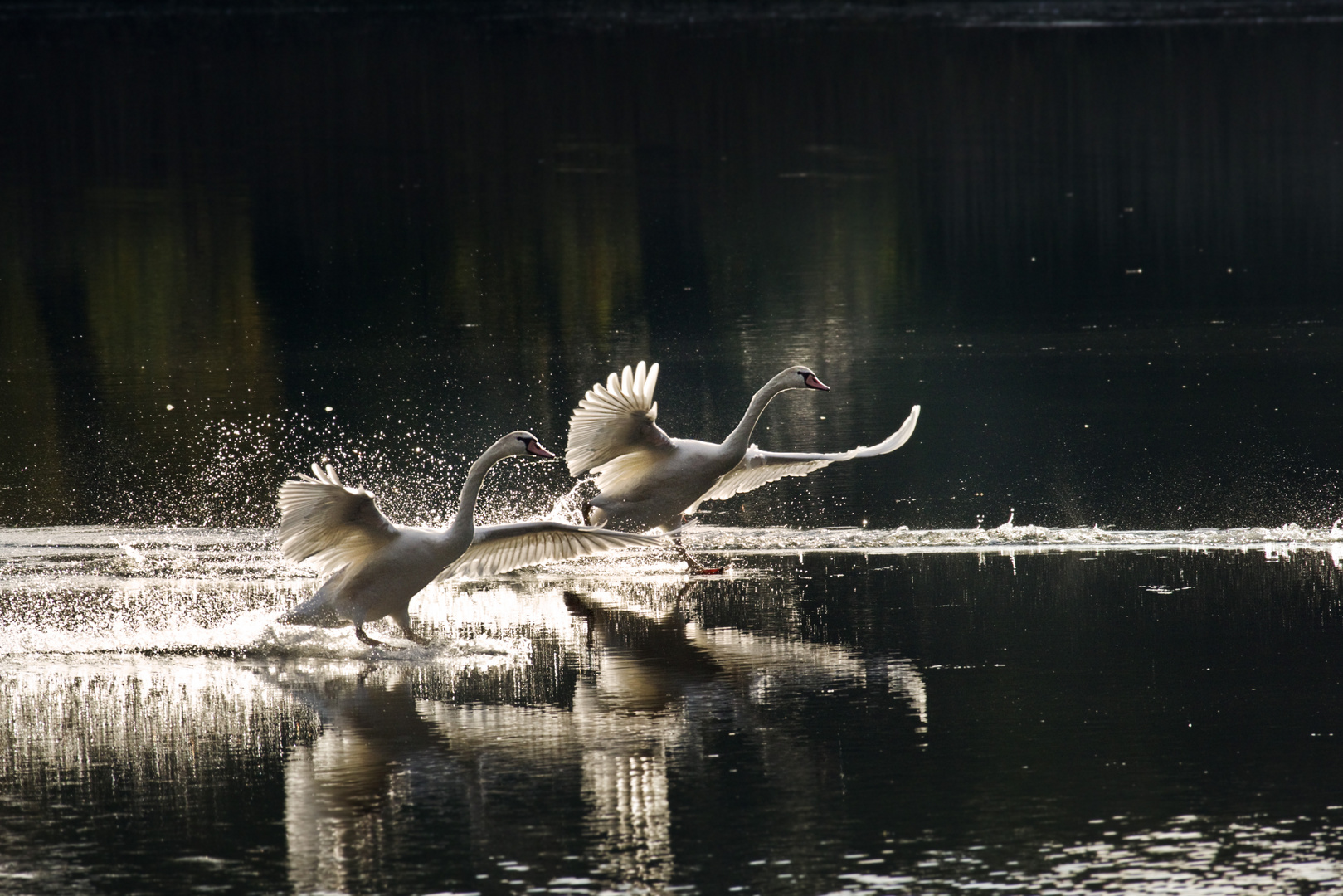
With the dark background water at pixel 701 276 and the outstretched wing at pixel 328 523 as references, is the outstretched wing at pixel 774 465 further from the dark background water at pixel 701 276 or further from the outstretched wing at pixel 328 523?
the outstretched wing at pixel 328 523

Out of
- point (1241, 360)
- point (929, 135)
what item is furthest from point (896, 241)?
point (929, 135)

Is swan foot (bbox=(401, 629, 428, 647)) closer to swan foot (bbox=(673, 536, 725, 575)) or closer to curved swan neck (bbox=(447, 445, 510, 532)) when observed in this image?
curved swan neck (bbox=(447, 445, 510, 532))

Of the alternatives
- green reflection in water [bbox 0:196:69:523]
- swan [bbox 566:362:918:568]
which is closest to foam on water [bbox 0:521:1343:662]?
swan [bbox 566:362:918:568]

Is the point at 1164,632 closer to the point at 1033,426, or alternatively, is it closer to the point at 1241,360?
the point at 1033,426

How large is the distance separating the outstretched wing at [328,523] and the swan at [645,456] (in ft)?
7.24

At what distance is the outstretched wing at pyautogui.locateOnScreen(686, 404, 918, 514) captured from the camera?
12.5m

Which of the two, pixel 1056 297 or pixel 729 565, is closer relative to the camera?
pixel 729 565

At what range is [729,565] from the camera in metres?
11.8

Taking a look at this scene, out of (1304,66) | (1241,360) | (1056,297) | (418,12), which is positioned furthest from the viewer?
(418,12)

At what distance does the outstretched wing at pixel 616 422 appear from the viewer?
468 inches

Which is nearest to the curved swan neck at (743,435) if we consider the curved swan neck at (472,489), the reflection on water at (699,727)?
the reflection on water at (699,727)

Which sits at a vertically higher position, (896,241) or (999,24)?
(999,24)

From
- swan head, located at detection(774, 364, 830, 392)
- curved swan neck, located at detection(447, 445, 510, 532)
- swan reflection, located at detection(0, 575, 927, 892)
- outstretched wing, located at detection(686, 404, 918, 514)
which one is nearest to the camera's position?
swan reflection, located at detection(0, 575, 927, 892)

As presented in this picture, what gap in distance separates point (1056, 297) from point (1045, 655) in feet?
39.0
